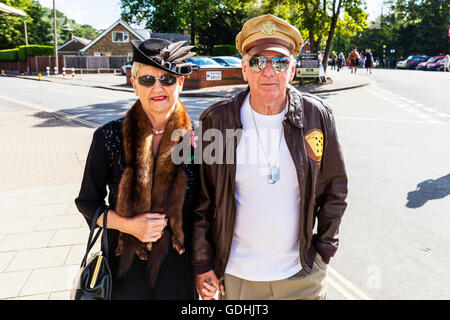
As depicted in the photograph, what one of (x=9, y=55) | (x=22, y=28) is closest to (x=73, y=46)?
(x=22, y=28)

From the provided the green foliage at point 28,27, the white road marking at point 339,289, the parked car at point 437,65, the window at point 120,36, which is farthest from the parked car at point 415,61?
the green foliage at point 28,27

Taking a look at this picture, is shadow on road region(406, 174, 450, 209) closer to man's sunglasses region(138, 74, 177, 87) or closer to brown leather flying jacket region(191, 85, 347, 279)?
brown leather flying jacket region(191, 85, 347, 279)

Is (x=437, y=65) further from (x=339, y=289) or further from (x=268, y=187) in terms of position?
(x=268, y=187)

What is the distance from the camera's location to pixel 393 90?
19484 mm

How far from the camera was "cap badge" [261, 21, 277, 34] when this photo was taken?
1.99 m

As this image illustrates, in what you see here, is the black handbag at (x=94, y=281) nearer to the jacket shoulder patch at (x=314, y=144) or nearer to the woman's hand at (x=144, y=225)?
the woman's hand at (x=144, y=225)

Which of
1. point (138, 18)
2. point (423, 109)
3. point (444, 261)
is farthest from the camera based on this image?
point (138, 18)

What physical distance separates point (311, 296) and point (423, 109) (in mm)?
13963

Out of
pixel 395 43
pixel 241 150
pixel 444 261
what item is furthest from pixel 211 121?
pixel 395 43

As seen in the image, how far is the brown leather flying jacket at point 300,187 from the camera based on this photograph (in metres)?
1.99

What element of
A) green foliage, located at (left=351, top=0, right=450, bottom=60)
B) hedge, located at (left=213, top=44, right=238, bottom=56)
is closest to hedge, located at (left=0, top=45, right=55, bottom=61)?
hedge, located at (left=213, top=44, right=238, bottom=56)

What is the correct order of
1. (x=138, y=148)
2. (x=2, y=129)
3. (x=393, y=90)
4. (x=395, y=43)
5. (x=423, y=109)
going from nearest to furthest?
(x=138, y=148)
(x=2, y=129)
(x=423, y=109)
(x=393, y=90)
(x=395, y=43)

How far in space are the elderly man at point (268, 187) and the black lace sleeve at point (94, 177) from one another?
527mm
